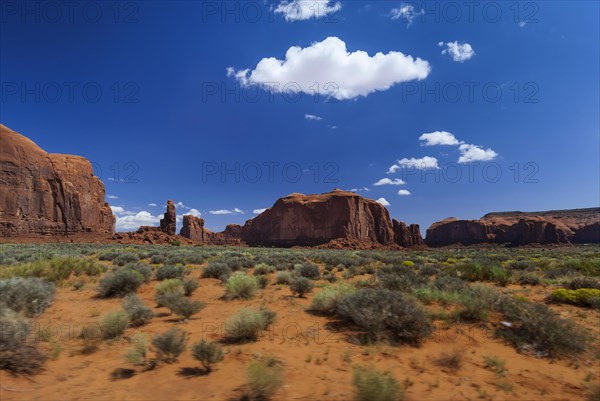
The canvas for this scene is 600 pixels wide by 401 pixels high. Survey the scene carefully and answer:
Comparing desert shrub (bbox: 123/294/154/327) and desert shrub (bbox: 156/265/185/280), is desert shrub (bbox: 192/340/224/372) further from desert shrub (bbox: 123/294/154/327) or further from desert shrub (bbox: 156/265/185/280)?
desert shrub (bbox: 156/265/185/280)

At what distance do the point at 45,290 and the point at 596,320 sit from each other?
14.9 m

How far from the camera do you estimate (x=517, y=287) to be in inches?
483

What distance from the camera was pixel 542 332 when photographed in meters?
6.21

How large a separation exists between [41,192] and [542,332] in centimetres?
8811

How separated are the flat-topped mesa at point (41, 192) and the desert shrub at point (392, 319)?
78523mm

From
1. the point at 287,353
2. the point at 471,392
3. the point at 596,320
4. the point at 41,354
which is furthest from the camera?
the point at 596,320

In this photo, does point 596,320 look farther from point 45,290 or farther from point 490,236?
point 490,236

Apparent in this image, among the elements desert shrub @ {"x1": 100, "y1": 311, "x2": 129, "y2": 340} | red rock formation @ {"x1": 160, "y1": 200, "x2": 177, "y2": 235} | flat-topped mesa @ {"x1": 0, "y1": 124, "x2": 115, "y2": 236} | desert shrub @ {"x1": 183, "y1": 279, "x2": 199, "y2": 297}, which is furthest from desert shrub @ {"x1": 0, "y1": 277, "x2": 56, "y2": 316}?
red rock formation @ {"x1": 160, "y1": 200, "x2": 177, "y2": 235}

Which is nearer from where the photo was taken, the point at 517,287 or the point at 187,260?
the point at 517,287

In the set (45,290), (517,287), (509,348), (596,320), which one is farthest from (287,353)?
(517,287)

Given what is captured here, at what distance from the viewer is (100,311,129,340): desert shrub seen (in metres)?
6.58

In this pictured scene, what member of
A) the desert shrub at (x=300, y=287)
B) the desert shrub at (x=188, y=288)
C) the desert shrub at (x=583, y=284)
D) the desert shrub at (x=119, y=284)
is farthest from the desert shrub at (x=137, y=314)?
the desert shrub at (x=583, y=284)

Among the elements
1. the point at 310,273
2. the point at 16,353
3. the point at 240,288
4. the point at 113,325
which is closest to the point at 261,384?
the point at 16,353

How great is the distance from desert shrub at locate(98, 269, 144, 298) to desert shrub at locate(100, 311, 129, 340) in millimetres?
4181
